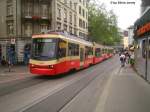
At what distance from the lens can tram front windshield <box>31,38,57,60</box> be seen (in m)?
21.6

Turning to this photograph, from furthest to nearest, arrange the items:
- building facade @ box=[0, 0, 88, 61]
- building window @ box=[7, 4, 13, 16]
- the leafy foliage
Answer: the leafy foliage < building window @ box=[7, 4, 13, 16] < building facade @ box=[0, 0, 88, 61]

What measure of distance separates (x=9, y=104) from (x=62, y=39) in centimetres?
1206

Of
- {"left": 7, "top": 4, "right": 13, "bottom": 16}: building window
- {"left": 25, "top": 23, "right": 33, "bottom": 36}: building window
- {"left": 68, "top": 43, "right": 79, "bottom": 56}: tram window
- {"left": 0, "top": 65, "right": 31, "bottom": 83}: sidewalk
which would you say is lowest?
{"left": 0, "top": 65, "right": 31, "bottom": 83}: sidewalk

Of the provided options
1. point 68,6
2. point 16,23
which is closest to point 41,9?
point 16,23

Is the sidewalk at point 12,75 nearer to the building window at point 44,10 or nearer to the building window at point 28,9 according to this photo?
the building window at point 28,9

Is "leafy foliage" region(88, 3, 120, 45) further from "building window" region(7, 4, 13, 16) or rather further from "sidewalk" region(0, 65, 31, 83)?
"sidewalk" region(0, 65, 31, 83)

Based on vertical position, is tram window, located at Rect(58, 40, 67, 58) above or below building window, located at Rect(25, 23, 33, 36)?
below

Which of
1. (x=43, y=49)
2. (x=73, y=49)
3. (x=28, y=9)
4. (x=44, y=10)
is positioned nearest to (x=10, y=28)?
(x=28, y=9)

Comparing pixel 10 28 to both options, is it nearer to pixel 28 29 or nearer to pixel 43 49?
pixel 28 29

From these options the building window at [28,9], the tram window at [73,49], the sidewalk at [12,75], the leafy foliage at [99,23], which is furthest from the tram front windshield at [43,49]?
the leafy foliage at [99,23]

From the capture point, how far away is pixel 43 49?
2183 centimetres

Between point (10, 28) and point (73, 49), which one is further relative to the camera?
point (10, 28)

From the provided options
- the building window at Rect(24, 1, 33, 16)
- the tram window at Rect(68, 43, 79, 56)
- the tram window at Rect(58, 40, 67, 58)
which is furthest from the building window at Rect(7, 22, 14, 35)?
the tram window at Rect(58, 40, 67, 58)

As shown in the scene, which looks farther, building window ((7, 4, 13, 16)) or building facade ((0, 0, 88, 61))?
building window ((7, 4, 13, 16))
